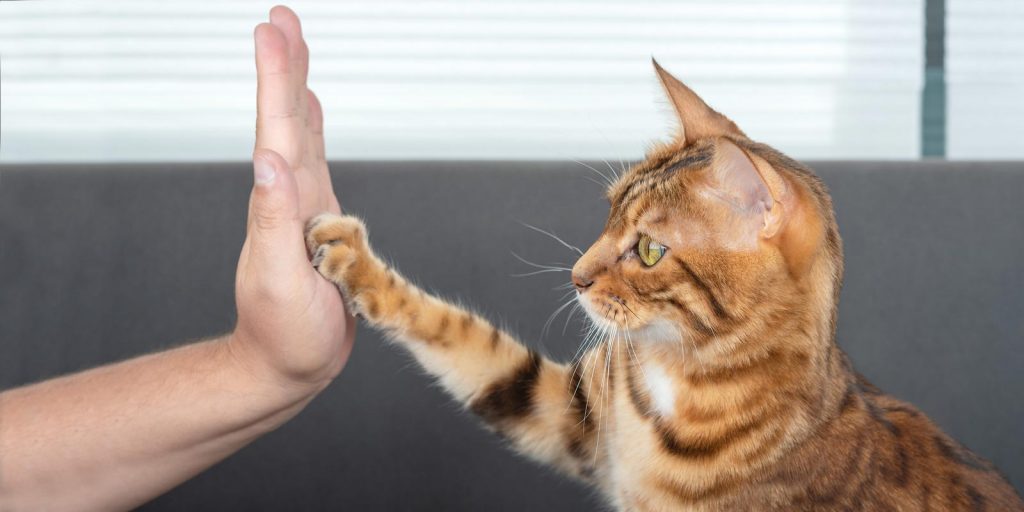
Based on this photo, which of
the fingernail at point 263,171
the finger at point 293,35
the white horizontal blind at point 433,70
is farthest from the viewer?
the white horizontal blind at point 433,70

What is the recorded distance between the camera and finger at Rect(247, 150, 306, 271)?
34.3 inches

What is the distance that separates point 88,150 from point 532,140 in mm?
1168

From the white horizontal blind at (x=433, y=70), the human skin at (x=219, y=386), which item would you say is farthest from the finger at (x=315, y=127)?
the white horizontal blind at (x=433, y=70)

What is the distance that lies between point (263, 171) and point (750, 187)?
49 cm

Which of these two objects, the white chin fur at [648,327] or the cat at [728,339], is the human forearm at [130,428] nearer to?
the cat at [728,339]

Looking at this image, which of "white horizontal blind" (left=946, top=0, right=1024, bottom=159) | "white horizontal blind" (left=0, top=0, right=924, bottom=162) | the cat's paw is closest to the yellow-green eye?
the cat's paw

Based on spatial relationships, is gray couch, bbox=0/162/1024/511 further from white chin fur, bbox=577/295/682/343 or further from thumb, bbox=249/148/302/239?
thumb, bbox=249/148/302/239

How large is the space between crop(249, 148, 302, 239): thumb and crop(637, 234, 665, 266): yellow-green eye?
37 centimetres

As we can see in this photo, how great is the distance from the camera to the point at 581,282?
3.40 feet

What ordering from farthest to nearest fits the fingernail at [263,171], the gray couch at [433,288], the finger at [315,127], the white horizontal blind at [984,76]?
the white horizontal blind at [984,76] < the gray couch at [433,288] < the finger at [315,127] < the fingernail at [263,171]

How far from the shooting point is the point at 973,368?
176cm

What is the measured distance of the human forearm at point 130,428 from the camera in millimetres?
1025

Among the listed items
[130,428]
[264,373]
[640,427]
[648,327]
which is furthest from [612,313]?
[130,428]

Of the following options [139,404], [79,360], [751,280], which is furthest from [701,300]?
[79,360]
